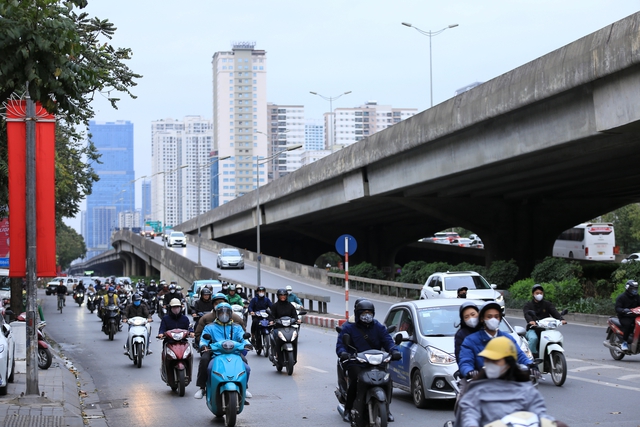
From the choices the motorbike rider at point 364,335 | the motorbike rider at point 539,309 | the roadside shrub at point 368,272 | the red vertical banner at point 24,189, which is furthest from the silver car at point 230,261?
the motorbike rider at point 364,335

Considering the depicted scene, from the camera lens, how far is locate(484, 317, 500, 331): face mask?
775 cm

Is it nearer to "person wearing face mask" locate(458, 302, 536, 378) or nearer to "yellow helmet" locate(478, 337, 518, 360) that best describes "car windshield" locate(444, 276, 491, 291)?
"person wearing face mask" locate(458, 302, 536, 378)

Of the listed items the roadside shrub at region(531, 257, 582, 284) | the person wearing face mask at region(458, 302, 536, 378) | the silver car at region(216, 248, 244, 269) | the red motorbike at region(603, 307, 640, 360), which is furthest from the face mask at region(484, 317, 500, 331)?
the silver car at region(216, 248, 244, 269)

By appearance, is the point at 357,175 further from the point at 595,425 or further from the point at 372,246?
the point at 595,425

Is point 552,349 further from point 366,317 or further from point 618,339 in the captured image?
point 366,317

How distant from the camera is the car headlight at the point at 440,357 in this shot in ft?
38.4

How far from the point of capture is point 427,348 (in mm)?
11961

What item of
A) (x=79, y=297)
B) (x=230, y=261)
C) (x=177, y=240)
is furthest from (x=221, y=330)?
(x=177, y=240)

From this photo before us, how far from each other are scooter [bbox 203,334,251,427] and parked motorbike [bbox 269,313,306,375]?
18.5 feet

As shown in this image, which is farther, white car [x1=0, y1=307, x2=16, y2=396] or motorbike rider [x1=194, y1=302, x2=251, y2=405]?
white car [x1=0, y1=307, x2=16, y2=396]

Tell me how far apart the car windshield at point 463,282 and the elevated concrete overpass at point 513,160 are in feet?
12.9

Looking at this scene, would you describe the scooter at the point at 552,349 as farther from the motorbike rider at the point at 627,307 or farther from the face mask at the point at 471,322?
the face mask at the point at 471,322

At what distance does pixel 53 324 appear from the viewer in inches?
1459

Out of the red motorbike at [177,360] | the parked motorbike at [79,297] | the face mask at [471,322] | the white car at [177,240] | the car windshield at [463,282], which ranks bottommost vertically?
the parked motorbike at [79,297]
